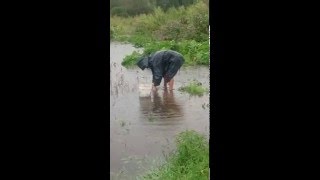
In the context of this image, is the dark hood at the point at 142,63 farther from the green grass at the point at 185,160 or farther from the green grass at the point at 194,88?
the green grass at the point at 185,160

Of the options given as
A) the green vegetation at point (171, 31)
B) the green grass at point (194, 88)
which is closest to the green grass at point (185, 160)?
the green grass at point (194, 88)

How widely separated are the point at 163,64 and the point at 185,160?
0.47m

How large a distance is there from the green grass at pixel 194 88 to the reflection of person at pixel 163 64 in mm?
69

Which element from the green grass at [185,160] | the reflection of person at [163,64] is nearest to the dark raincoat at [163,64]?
the reflection of person at [163,64]

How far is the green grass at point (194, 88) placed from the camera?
1876mm

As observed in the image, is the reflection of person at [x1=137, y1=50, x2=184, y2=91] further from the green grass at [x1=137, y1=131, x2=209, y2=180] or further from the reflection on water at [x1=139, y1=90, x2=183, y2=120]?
the green grass at [x1=137, y1=131, x2=209, y2=180]

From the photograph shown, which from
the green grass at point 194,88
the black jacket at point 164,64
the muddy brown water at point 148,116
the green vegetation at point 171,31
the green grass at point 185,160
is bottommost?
the green grass at point 185,160

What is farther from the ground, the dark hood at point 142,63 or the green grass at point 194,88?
the dark hood at point 142,63

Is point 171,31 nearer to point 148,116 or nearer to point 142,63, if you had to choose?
point 142,63

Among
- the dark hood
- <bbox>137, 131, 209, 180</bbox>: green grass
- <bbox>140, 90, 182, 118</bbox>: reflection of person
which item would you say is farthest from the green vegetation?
<bbox>137, 131, 209, 180</bbox>: green grass

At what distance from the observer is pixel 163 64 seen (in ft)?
6.24
